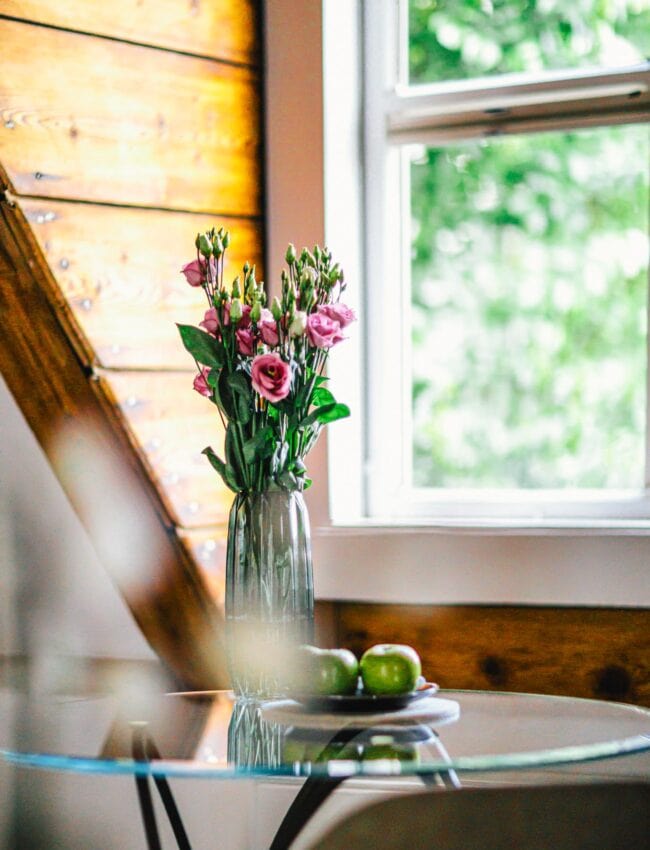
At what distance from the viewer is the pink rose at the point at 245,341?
66.6 inches

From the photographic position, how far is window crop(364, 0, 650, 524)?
223 centimetres

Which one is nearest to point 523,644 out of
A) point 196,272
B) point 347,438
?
point 347,438

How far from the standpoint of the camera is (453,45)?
2340 mm

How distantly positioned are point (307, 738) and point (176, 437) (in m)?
0.74

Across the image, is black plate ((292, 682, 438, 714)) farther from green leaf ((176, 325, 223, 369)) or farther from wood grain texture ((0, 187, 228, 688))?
wood grain texture ((0, 187, 228, 688))

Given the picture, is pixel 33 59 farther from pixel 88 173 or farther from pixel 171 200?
pixel 171 200

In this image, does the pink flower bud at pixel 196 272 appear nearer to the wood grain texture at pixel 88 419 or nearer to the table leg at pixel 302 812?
the wood grain texture at pixel 88 419

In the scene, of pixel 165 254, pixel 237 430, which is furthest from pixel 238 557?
pixel 165 254

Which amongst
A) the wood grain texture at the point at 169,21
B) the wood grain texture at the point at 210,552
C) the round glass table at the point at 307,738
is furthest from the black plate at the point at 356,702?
the wood grain texture at the point at 169,21

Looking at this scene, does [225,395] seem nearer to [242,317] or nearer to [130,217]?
[242,317]

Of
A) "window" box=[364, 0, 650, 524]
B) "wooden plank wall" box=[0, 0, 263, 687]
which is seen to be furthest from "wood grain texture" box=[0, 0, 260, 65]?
"window" box=[364, 0, 650, 524]

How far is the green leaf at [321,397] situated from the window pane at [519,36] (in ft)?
2.81

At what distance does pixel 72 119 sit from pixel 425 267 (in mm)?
760

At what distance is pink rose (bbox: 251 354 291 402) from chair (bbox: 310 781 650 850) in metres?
0.52
